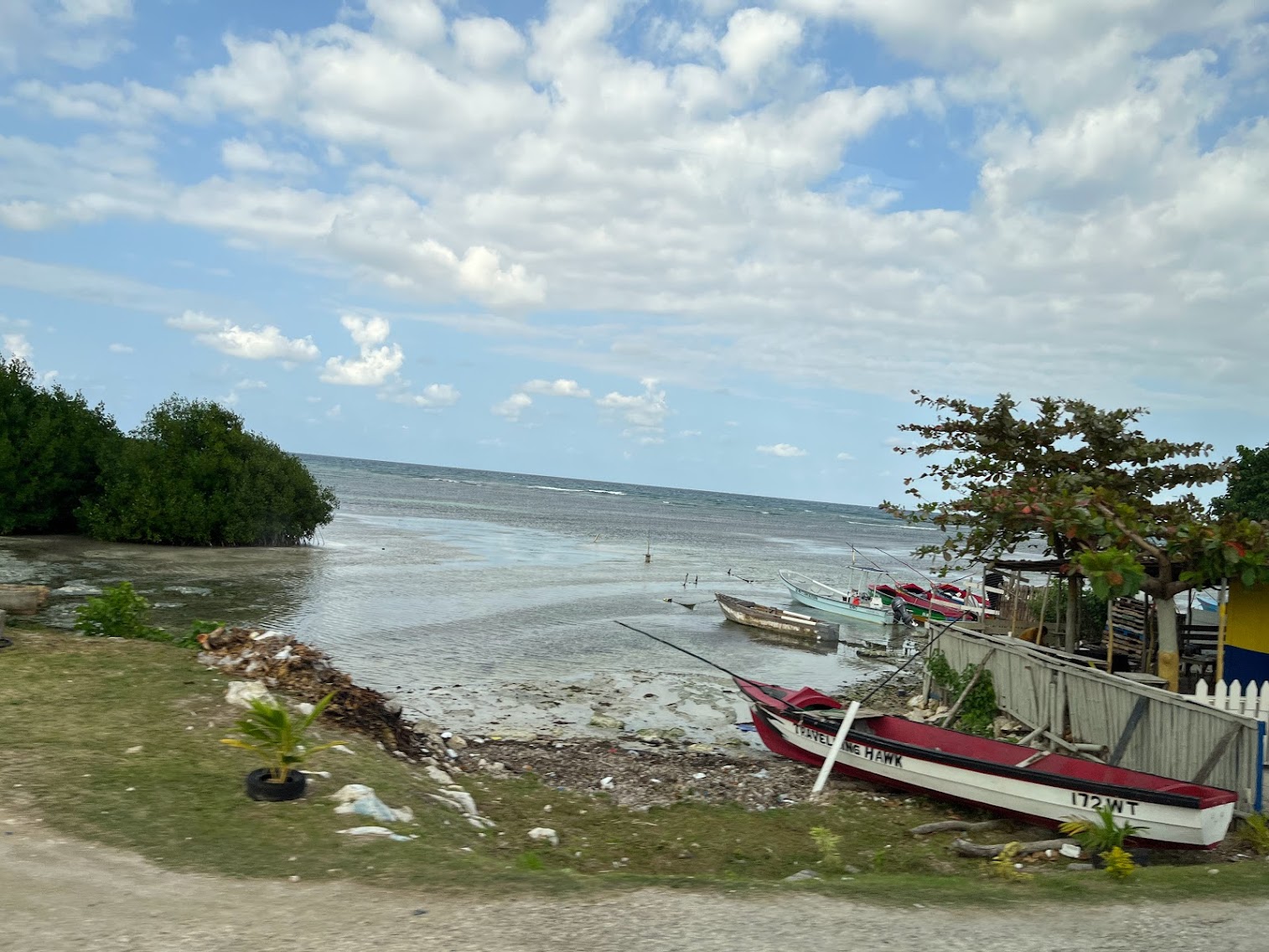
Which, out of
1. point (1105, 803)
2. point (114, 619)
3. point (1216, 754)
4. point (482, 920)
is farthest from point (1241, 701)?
point (114, 619)

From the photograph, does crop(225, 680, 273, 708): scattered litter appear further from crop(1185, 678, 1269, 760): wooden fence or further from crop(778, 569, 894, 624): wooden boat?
crop(778, 569, 894, 624): wooden boat

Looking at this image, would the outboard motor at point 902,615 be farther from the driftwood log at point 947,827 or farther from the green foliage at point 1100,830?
the green foliage at point 1100,830

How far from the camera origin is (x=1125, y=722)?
41.2 ft

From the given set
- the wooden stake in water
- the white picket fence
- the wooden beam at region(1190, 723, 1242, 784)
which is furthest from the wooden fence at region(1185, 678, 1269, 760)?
the wooden stake in water

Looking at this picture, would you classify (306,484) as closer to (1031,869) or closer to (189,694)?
(189,694)

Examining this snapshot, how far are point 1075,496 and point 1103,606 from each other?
12.5 meters

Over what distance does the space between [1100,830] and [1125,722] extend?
2621 mm

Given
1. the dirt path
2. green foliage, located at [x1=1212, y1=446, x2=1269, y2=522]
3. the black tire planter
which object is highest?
green foliage, located at [x1=1212, y1=446, x2=1269, y2=522]

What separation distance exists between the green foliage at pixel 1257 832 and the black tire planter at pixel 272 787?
10130 mm

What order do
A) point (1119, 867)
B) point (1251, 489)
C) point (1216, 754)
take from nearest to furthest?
point (1119, 867)
point (1216, 754)
point (1251, 489)

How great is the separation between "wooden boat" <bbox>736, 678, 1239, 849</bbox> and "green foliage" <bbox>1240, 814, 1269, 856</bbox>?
320mm

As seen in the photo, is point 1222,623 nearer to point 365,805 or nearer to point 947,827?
point 947,827

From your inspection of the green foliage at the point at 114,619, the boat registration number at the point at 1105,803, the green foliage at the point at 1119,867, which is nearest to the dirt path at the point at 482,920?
the green foliage at the point at 1119,867

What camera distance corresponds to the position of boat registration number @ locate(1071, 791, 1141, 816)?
413 inches
